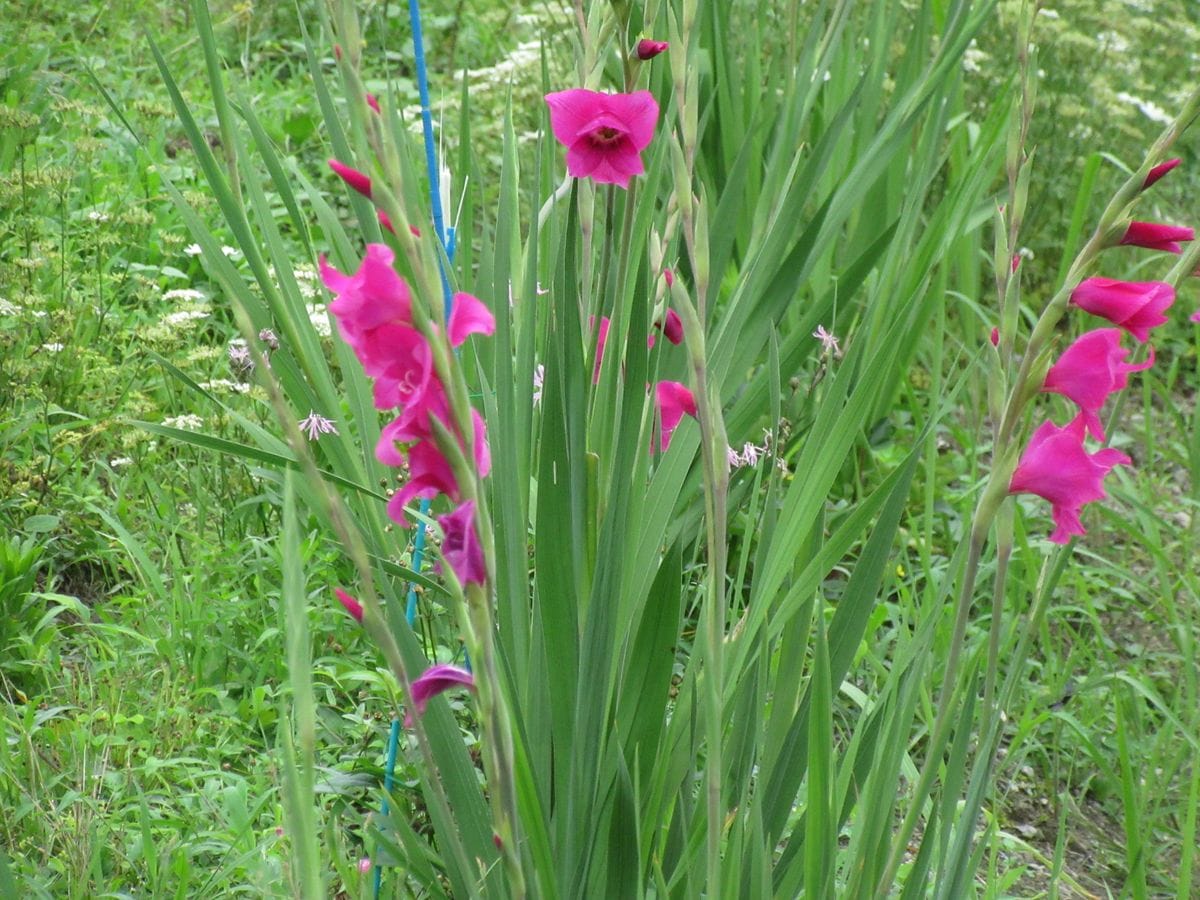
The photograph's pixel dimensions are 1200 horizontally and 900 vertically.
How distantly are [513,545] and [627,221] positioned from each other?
0.31 metres

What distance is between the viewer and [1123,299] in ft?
2.84

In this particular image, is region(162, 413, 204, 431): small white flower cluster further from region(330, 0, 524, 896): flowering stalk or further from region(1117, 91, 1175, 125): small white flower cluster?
region(1117, 91, 1175, 125): small white flower cluster

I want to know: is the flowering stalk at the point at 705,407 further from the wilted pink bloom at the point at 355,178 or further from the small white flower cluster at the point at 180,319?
the small white flower cluster at the point at 180,319

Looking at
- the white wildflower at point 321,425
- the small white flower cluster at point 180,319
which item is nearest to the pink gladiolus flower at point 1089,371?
the white wildflower at point 321,425

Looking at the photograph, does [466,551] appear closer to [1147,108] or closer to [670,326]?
[670,326]

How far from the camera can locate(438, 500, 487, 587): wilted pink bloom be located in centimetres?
62

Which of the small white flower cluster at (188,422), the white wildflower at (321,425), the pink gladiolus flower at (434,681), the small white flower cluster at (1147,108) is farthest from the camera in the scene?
the small white flower cluster at (1147,108)

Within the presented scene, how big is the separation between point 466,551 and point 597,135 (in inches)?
22.5

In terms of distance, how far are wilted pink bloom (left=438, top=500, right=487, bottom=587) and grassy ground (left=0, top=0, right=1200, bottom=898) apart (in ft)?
1.00

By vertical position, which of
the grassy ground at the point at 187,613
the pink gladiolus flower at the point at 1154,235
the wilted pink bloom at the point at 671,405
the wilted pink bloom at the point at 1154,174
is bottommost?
the grassy ground at the point at 187,613

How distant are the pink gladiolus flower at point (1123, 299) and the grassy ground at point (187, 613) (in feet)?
1.75

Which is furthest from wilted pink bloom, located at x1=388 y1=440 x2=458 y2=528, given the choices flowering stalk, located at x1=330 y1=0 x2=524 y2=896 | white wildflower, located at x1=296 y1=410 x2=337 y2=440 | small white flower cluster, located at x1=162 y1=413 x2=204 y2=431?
small white flower cluster, located at x1=162 y1=413 x2=204 y2=431

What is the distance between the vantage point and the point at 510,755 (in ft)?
2.15

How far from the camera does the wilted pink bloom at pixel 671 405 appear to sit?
1173 mm
